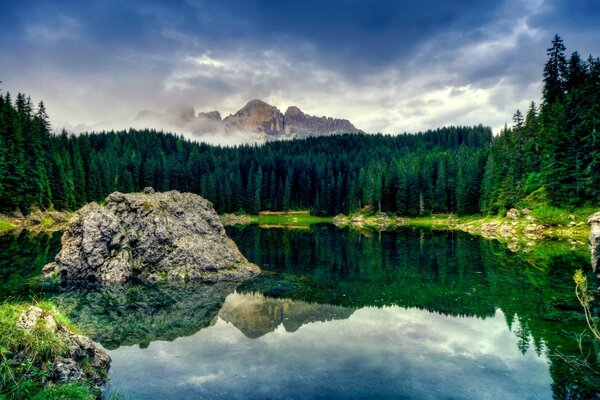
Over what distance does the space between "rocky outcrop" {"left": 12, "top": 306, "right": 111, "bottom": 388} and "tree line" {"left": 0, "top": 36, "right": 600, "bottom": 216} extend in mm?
78552

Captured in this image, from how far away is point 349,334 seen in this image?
978 inches

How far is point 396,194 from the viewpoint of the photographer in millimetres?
139625

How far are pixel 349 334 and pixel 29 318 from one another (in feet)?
57.2

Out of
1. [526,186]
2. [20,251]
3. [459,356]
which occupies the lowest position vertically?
[459,356]

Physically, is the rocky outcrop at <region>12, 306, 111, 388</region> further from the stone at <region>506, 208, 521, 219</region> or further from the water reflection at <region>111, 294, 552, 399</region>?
the stone at <region>506, 208, 521, 219</region>

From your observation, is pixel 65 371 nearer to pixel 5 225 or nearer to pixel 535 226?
pixel 535 226

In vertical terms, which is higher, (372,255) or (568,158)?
(568,158)

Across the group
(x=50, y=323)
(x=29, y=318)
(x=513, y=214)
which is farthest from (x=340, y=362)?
(x=513, y=214)

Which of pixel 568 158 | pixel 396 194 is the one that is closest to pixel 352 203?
pixel 396 194

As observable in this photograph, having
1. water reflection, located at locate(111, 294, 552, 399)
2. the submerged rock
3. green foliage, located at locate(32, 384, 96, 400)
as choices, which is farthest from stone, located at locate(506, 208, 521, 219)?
green foliage, located at locate(32, 384, 96, 400)

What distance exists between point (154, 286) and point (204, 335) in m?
14.5

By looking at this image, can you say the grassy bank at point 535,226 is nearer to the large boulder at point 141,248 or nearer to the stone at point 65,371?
the large boulder at point 141,248

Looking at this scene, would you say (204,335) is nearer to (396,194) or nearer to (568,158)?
(568,158)

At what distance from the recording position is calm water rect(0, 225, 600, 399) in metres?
17.8
